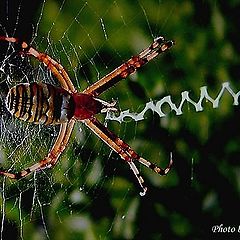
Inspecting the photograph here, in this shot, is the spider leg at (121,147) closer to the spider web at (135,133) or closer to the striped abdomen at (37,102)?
the spider web at (135,133)

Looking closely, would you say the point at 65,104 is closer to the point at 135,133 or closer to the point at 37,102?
the point at 37,102

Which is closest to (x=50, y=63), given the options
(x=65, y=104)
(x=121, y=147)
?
(x=65, y=104)

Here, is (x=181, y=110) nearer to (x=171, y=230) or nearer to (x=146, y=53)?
(x=146, y=53)

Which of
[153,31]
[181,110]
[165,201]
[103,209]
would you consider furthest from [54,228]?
[153,31]

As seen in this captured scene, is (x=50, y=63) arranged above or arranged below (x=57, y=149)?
above

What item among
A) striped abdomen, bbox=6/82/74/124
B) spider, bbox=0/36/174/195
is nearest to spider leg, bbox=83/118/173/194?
spider, bbox=0/36/174/195

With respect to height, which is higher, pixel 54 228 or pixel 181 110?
pixel 181 110

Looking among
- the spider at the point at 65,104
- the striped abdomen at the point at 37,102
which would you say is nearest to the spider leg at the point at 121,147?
the spider at the point at 65,104

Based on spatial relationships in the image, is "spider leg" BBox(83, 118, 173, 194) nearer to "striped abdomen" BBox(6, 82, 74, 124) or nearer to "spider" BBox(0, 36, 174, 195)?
"spider" BBox(0, 36, 174, 195)
